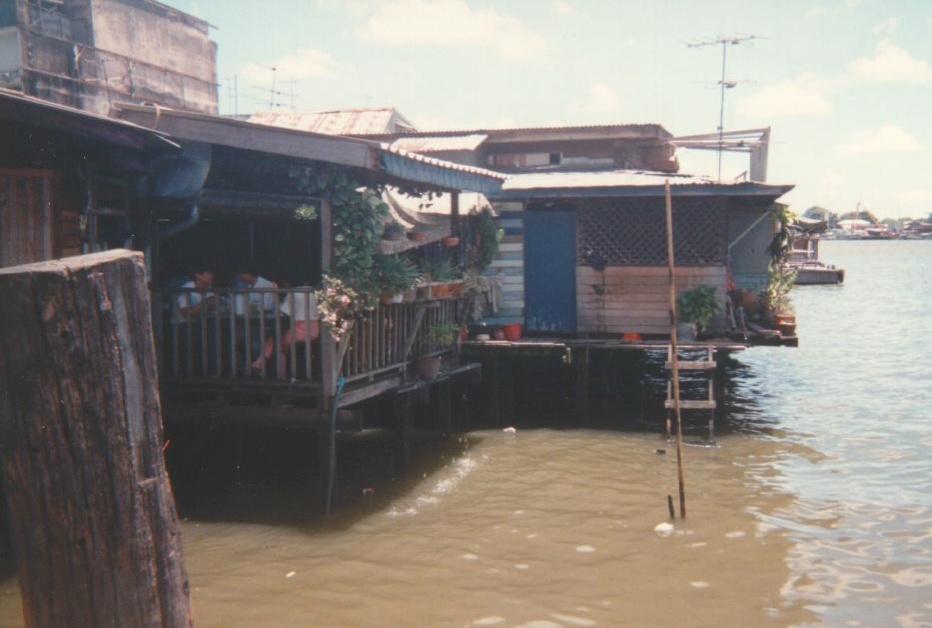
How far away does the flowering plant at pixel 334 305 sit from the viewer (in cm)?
854

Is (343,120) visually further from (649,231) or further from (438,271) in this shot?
(438,271)

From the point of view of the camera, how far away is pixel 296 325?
885cm

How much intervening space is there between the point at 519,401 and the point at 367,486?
247 inches

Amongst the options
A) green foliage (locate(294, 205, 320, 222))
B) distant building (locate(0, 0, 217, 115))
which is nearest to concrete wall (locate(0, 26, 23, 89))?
distant building (locate(0, 0, 217, 115))

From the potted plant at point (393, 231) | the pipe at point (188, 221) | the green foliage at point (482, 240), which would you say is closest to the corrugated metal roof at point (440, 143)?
the green foliage at point (482, 240)

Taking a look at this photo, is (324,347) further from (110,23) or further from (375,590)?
(110,23)

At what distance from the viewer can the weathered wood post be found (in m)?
2.14

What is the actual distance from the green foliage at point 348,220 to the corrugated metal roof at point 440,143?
A: 32.7 ft

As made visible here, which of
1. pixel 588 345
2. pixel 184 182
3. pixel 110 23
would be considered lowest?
pixel 588 345

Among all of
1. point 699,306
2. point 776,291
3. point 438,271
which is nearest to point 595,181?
point 699,306

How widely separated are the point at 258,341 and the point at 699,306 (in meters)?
7.90

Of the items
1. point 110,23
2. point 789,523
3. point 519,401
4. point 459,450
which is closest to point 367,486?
point 459,450

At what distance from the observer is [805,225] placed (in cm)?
3155

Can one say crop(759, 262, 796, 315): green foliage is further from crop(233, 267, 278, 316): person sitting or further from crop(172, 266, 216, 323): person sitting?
crop(172, 266, 216, 323): person sitting
